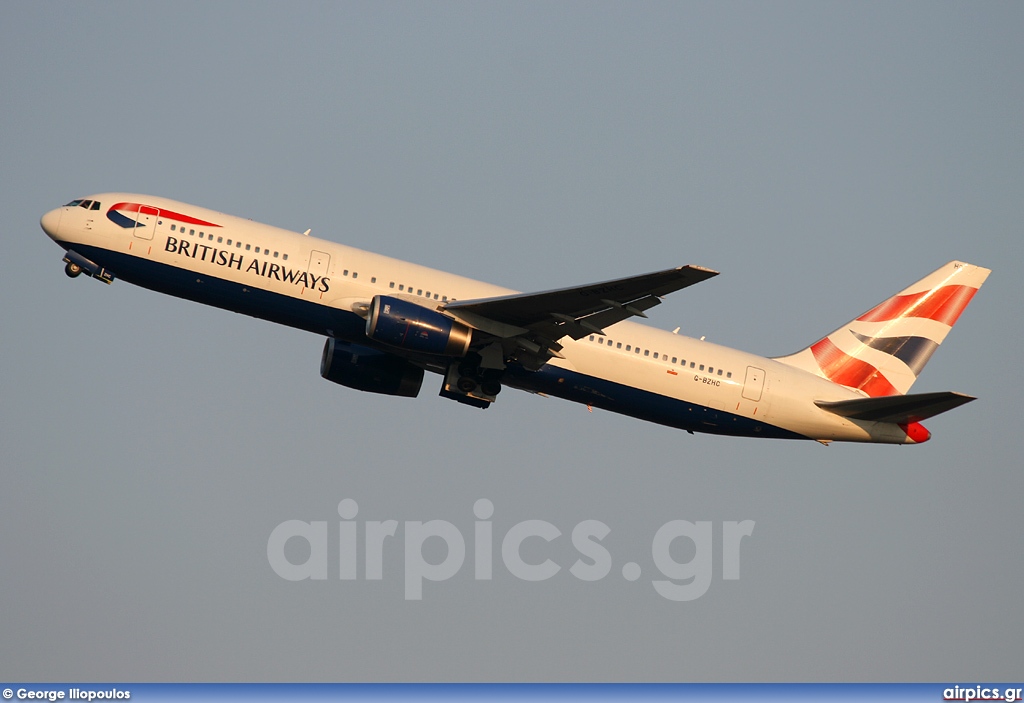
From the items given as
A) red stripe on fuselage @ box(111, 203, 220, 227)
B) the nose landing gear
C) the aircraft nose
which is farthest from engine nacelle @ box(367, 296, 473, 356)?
the aircraft nose

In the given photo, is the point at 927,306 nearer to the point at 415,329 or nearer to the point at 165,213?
the point at 415,329

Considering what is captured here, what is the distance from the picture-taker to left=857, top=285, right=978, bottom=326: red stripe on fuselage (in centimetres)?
4947

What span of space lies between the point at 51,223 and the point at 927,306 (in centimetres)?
3224

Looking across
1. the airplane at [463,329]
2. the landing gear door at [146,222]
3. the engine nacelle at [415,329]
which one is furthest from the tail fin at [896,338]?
the landing gear door at [146,222]

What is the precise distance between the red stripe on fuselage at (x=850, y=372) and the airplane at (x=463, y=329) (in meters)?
1.16

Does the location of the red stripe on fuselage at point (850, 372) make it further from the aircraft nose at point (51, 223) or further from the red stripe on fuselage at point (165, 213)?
the aircraft nose at point (51, 223)

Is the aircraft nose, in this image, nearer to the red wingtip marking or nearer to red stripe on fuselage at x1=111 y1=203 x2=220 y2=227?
red stripe on fuselage at x1=111 y1=203 x2=220 y2=227

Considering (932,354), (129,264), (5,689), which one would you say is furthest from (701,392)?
(5,689)

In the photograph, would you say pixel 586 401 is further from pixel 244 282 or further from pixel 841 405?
pixel 244 282

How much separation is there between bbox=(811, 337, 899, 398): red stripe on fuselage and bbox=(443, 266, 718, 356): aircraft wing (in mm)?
10457

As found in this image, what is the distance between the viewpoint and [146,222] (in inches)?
1628

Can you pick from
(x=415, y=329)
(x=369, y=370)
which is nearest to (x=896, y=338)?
(x=415, y=329)

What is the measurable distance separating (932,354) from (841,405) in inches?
261

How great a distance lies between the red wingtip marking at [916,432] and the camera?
147ft
